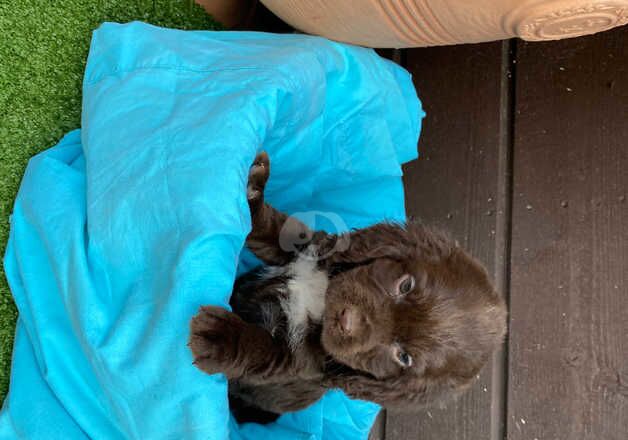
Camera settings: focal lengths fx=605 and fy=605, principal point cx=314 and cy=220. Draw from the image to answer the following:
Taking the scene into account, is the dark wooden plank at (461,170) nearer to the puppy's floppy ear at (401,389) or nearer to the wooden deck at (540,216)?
the wooden deck at (540,216)

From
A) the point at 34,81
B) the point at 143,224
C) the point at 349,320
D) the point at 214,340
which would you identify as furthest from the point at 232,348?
the point at 34,81

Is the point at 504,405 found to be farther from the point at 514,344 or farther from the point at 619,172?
the point at 619,172

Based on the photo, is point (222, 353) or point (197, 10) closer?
point (222, 353)

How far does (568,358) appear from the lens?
9.20 ft

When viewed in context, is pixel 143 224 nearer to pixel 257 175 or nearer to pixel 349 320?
pixel 257 175

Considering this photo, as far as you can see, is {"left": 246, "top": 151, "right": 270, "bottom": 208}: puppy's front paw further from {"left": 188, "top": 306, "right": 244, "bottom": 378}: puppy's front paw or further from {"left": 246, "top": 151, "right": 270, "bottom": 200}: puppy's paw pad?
{"left": 188, "top": 306, "right": 244, "bottom": 378}: puppy's front paw

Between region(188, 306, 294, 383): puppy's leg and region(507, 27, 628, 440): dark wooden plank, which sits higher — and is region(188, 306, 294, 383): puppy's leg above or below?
above

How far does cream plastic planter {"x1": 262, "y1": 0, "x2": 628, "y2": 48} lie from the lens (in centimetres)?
188

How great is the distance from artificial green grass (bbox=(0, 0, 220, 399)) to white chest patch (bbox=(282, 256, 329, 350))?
989 millimetres

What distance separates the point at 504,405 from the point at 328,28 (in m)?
1.91

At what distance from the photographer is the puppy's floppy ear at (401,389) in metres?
1.88

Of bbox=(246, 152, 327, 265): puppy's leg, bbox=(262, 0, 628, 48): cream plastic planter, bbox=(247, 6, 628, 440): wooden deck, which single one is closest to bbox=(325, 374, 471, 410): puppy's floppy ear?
bbox=(246, 152, 327, 265): puppy's leg

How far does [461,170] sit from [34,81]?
6.44ft

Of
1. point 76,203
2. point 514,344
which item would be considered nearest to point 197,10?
point 76,203
